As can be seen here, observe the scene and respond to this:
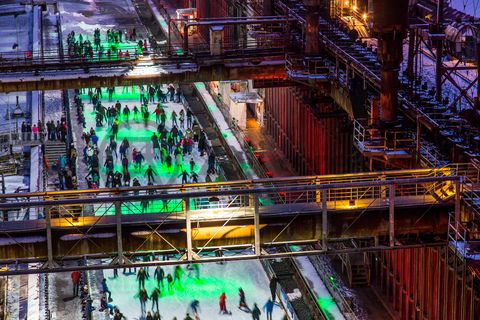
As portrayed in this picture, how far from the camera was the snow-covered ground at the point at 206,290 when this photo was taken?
5350 centimetres

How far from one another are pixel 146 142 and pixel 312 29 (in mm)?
17798

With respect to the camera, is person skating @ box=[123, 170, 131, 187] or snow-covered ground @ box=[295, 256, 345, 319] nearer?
snow-covered ground @ box=[295, 256, 345, 319]

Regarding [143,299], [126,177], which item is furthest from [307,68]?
[143,299]

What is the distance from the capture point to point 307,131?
6850cm

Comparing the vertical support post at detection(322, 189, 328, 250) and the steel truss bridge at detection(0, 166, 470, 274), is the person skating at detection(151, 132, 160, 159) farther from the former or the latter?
the vertical support post at detection(322, 189, 328, 250)

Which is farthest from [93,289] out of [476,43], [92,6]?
[92,6]

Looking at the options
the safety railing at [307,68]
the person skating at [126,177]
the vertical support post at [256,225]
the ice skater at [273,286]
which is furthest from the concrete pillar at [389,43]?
the person skating at [126,177]

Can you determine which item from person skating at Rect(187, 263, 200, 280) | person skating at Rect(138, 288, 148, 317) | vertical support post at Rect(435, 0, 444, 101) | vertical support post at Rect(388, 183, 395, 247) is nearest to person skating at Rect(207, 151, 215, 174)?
person skating at Rect(187, 263, 200, 280)

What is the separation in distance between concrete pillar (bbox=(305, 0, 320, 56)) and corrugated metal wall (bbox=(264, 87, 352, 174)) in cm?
284

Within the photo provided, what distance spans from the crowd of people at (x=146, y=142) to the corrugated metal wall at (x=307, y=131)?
4236 mm

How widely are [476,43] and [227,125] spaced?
3040 centimetres

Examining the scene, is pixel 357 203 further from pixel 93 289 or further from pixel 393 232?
pixel 93 289

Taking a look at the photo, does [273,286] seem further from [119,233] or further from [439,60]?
[119,233]

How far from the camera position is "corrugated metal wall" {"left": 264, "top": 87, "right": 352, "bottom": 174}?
204ft
